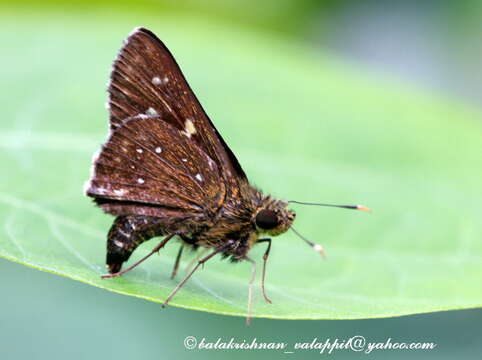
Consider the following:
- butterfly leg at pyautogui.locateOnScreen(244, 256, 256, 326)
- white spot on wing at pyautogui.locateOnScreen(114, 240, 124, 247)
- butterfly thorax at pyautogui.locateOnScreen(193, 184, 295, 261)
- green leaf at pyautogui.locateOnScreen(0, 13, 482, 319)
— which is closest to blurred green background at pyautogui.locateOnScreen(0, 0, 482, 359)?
green leaf at pyautogui.locateOnScreen(0, 13, 482, 319)

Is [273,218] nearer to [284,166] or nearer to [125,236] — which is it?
[125,236]

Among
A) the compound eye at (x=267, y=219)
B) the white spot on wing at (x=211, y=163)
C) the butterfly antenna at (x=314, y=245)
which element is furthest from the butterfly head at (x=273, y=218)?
the white spot on wing at (x=211, y=163)

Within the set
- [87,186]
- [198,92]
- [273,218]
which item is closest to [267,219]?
[273,218]

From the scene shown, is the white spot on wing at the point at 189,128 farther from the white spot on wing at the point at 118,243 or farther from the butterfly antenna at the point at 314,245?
the butterfly antenna at the point at 314,245

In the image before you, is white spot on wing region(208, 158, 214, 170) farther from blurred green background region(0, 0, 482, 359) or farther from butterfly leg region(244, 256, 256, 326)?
blurred green background region(0, 0, 482, 359)

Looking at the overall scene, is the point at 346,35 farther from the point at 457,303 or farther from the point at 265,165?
the point at 457,303

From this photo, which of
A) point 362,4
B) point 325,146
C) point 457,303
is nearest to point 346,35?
point 362,4
